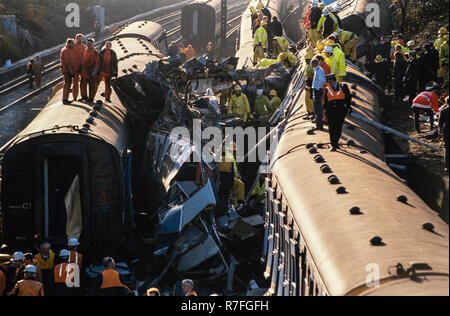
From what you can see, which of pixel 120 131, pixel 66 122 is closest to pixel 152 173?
pixel 120 131

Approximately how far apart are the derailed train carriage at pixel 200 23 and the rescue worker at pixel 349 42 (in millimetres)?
20328

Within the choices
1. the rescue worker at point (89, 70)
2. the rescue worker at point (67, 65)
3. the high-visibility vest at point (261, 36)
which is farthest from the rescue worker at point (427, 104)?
the high-visibility vest at point (261, 36)

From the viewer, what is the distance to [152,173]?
609 inches

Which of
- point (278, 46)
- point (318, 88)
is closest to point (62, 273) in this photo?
point (318, 88)

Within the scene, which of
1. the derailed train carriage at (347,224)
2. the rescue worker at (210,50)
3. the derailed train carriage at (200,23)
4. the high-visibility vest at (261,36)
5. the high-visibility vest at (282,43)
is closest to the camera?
the derailed train carriage at (347,224)

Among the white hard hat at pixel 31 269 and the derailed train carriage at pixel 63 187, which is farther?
the derailed train carriage at pixel 63 187

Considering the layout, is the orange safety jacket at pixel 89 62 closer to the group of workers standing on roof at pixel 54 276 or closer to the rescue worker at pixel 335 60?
the group of workers standing on roof at pixel 54 276

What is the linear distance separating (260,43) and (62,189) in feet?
40.5

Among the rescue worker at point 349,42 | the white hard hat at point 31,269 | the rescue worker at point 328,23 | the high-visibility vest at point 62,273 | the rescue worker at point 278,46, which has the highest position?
the rescue worker at point 278,46

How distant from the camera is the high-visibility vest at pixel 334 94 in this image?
11883mm

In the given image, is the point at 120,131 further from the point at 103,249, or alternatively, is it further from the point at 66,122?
the point at 103,249

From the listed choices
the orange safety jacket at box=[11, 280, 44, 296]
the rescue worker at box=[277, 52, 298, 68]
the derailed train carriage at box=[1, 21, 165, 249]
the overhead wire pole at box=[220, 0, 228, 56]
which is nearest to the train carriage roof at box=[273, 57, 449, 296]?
the derailed train carriage at box=[1, 21, 165, 249]

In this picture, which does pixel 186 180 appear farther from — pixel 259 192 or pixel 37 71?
pixel 37 71

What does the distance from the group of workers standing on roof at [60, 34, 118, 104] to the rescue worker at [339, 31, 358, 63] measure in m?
6.32
